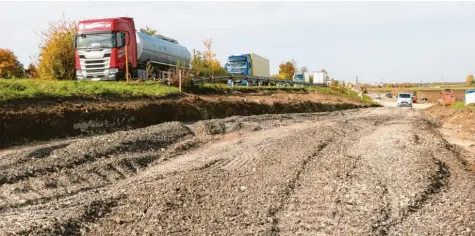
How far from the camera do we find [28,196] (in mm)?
7074

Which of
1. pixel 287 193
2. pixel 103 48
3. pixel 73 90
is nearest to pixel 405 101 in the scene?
pixel 103 48

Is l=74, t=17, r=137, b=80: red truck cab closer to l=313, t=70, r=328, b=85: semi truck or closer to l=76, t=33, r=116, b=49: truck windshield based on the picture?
l=76, t=33, r=116, b=49: truck windshield

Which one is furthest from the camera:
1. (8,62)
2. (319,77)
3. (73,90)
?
(319,77)

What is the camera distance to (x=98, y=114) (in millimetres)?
14750

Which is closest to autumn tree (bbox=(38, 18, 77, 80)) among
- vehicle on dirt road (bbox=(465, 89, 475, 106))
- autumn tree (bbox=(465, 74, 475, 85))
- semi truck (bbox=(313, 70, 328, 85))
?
vehicle on dirt road (bbox=(465, 89, 475, 106))

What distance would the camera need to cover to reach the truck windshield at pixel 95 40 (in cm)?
2330

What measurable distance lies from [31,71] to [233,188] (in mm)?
25104

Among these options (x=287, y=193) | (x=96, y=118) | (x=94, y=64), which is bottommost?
(x=287, y=193)

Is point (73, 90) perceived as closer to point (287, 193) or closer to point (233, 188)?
point (233, 188)

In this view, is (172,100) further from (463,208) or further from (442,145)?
(463,208)

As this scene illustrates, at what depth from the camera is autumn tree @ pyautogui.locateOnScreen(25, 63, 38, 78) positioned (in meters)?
27.6

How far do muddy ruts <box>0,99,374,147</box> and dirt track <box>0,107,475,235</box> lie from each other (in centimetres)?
253

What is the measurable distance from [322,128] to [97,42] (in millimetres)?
13240

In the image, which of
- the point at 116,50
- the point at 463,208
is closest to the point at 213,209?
the point at 463,208
